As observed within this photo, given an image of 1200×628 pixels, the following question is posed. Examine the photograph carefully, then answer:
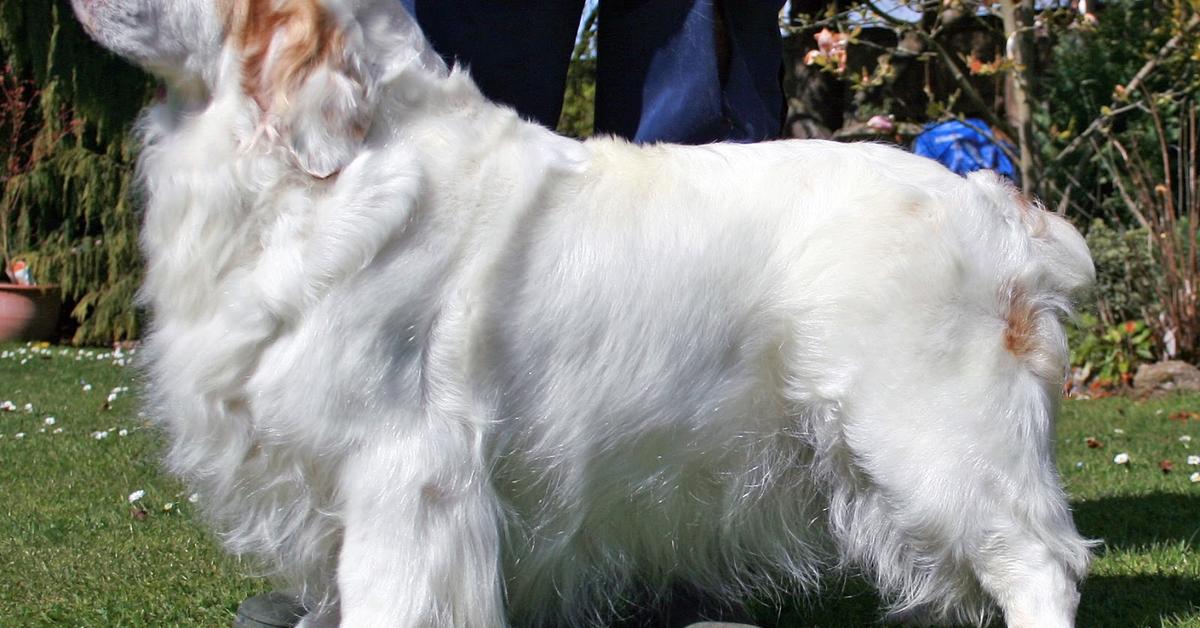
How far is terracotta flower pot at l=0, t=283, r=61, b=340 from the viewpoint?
1064 cm

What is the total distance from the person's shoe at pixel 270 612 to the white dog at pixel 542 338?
0.98ft

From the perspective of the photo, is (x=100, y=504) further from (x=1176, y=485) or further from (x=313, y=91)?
(x=1176, y=485)

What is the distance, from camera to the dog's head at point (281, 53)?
2.19 meters

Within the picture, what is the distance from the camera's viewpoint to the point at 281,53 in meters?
2.20

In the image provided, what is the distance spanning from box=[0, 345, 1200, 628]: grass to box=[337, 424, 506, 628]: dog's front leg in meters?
0.73

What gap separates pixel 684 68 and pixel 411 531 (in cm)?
131

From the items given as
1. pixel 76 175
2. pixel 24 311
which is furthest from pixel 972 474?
pixel 76 175

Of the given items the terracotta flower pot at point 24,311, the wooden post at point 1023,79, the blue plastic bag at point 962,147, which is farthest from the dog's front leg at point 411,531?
the terracotta flower pot at point 24,311

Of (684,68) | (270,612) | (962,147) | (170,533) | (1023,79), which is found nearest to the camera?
(270,612)

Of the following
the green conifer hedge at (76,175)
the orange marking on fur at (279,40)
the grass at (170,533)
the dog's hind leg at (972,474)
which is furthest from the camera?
the green conifer hedge at (76,175)

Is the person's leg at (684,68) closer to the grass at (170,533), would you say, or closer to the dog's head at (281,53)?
the dog's head at (281,53)

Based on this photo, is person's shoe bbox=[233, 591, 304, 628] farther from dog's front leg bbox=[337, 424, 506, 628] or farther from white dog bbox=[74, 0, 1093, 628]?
dog's front leg bbox=[337, 424, 506, 628]

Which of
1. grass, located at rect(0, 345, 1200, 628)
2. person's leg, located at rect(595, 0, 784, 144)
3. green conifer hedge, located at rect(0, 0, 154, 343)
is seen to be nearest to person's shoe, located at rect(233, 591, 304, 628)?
grass, located at rect(0, 345, 1200, 628)

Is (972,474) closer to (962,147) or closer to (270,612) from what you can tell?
(270,612)
